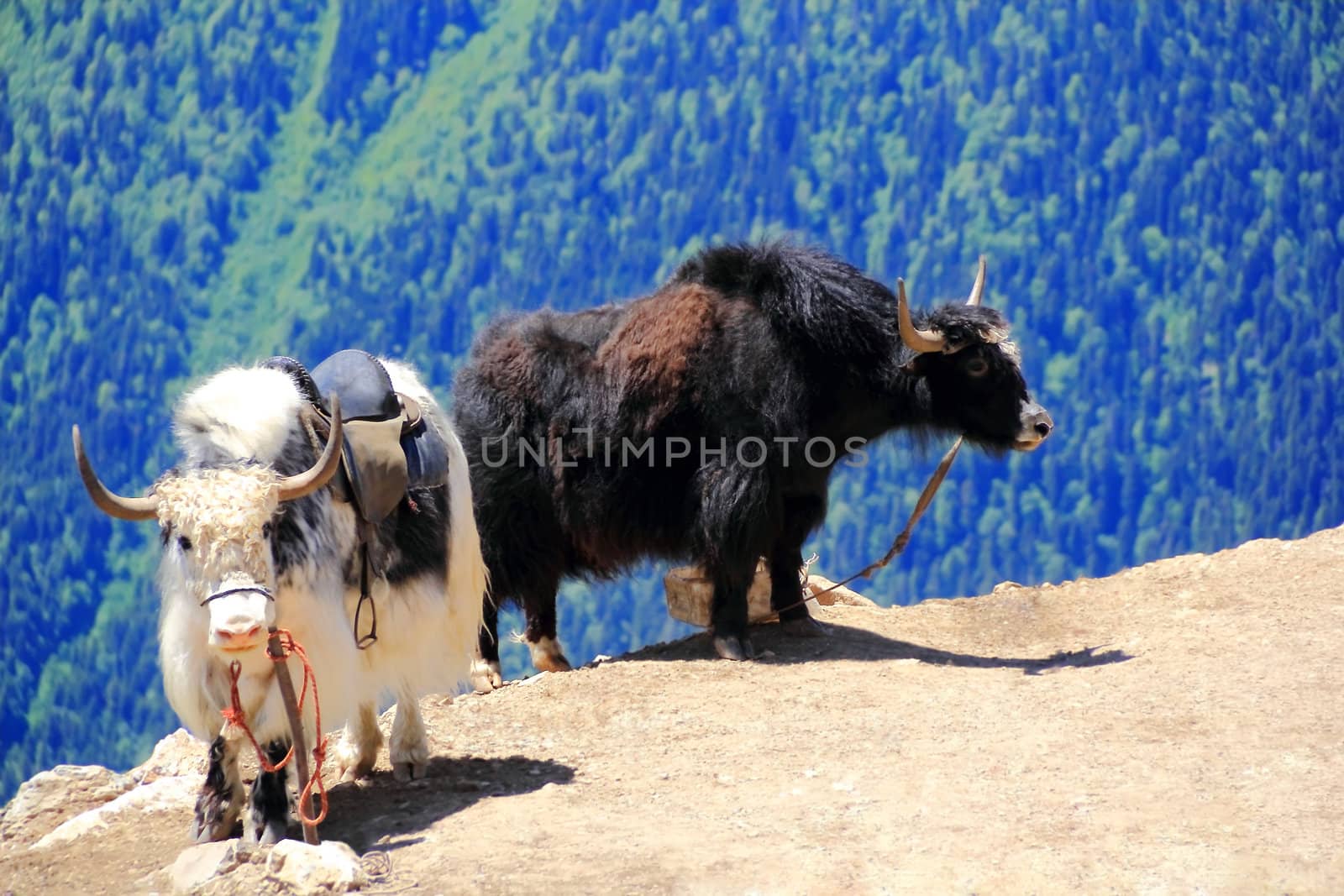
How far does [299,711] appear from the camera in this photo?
351 cm

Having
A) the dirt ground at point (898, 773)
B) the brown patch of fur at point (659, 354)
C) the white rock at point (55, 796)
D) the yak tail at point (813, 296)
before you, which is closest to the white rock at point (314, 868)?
the dirt ground at point (898, 773)

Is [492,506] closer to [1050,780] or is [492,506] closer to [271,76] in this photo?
[1050,780]

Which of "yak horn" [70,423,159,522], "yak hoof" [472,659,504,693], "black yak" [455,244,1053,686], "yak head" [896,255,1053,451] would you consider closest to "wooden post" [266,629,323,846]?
"yak horn" [70,423,159,522]

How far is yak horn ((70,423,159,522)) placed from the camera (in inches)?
128

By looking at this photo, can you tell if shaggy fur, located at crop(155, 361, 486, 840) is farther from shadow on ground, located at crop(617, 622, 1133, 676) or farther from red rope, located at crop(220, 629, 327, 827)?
shadow on ground, located at crop(617, 622, 1133, 676)

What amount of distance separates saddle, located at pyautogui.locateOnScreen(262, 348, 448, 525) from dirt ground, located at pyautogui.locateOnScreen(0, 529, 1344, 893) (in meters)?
0.89

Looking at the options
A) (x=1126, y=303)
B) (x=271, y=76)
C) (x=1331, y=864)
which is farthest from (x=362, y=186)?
(x=1331, y=864)

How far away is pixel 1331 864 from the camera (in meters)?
3.23

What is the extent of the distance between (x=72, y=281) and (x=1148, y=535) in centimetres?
568

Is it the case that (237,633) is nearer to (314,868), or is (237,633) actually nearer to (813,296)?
(314,868)

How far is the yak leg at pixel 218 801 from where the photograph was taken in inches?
147

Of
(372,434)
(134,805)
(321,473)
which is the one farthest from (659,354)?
(134,805)

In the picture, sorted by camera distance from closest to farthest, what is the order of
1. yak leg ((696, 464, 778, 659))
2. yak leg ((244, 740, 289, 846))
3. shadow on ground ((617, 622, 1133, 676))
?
yak leg ((244, 740, 289, 846)) → shadow on ground ((617, 622, 1133, 676)) → yak leg ((696, 464, 778, 659))

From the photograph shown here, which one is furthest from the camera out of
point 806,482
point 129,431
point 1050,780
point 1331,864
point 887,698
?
Answer: point 129,431
